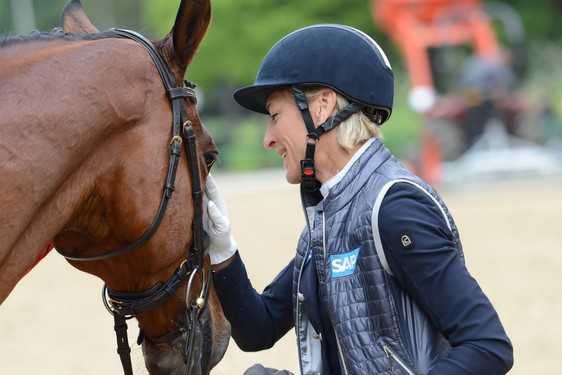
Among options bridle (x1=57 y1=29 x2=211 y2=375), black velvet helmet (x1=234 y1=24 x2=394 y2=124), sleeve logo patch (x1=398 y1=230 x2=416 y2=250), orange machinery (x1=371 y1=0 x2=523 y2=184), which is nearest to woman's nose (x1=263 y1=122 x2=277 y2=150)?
black velvet helmet (x1=234 y1=24 x2=394 y2=124)

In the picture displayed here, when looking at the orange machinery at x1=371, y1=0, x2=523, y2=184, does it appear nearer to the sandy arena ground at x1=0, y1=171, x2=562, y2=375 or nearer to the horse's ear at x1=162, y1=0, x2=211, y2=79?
the sandy arena ground at x1=0, y1=171, x2=562, y2=375

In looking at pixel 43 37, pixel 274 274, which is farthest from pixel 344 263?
pixel 274 274

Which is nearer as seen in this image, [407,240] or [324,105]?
[407,240]

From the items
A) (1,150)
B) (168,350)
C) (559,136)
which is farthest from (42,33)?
(559,136)

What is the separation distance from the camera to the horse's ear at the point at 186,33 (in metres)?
2.12

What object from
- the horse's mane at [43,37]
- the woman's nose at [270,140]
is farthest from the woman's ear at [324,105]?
the horse's mane at [43,37]

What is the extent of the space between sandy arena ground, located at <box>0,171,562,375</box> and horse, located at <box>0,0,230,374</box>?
→ 2.22 feet

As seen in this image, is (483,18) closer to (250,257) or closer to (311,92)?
(250,257)

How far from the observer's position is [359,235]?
2.06 meters

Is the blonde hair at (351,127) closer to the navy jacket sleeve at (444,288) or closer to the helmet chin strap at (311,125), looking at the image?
the helmet chin strap at (311,125)

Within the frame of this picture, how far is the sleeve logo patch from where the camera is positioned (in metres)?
1.96

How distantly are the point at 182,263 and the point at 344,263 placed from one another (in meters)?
0.52

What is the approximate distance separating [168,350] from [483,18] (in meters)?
15.0

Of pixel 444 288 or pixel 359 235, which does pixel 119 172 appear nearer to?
pixel 359 235
